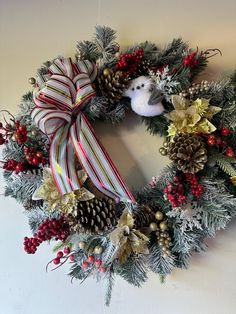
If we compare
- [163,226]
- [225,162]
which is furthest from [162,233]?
[225,162]

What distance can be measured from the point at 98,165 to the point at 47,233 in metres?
0.21

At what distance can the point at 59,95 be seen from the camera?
0.91 metres

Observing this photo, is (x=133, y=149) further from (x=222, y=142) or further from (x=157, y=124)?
(x=222, y=142)

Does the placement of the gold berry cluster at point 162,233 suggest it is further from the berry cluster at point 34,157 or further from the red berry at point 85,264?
the berry cluster at point 34,157

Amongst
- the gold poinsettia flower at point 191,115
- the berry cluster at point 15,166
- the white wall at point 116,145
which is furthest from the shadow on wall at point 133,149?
the berry cluster at point 15,166

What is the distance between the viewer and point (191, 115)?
87 centimetres

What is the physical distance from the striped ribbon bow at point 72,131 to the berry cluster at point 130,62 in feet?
0.24

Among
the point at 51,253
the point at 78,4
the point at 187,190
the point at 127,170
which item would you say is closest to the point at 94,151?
the point at 127,170

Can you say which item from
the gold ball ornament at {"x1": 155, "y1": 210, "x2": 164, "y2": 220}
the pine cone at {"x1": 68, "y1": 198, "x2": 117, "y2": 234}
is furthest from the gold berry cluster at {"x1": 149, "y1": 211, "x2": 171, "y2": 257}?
the pine cone at {"x1": 68, "y1": 198, "x2": 117, "y2": 234}

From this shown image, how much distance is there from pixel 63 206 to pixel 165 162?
287mm

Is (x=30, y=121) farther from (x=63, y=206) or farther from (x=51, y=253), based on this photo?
(x=51, y=253)

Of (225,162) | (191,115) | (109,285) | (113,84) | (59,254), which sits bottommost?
(109,285)

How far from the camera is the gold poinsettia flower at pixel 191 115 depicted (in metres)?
0.85

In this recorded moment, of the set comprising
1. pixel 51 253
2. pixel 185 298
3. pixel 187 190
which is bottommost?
pixel 185 298
